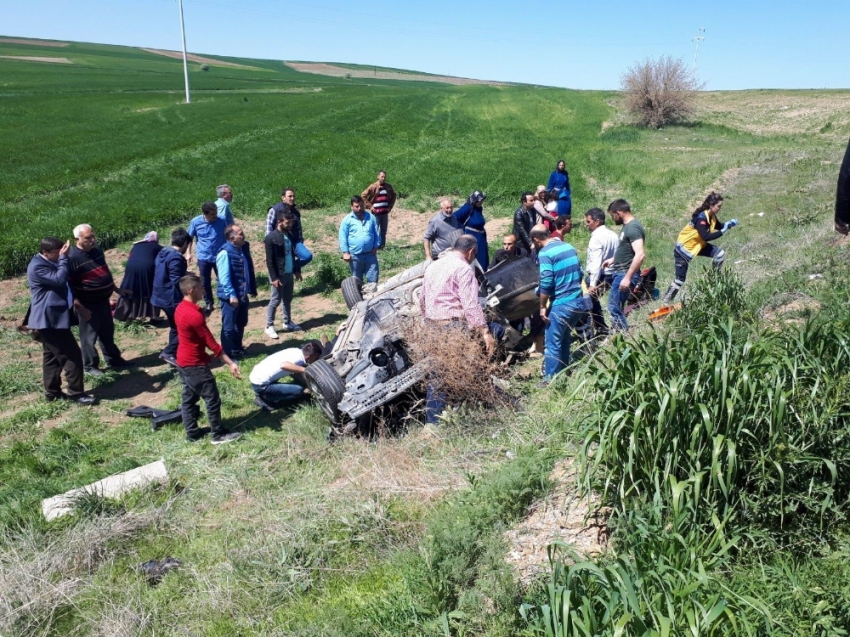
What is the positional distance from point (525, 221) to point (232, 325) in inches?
186

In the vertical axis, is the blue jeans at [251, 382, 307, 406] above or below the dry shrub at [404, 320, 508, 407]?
below

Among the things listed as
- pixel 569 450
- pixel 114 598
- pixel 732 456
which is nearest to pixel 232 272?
pixel 114 598

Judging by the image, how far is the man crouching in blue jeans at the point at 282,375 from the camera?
282 inches

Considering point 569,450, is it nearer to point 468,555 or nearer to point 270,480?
point 468,555

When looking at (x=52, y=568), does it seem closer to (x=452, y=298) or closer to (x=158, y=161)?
(x=452, y=298)

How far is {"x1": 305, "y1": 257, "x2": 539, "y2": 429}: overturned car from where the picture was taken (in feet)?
19.3

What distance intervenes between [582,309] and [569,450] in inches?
80.7

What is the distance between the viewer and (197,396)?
6.66 m

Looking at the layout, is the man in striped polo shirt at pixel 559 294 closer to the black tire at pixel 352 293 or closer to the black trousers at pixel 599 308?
the black trousers at pixel 599 308

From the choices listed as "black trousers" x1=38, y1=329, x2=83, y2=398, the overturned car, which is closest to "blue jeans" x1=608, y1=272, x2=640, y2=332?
the overturned car

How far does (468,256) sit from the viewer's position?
6.10 metres

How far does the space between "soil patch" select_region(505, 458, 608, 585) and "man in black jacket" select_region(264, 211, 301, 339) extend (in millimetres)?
6147

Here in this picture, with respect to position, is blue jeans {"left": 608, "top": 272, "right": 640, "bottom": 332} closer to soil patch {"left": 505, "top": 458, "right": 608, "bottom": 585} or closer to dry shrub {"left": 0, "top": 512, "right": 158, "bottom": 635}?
soil patch {"left": 505, "top": 458, "right": 608, "bottom": 585}

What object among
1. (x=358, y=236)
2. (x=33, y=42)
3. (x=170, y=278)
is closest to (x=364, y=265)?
(x=358, y=236)
